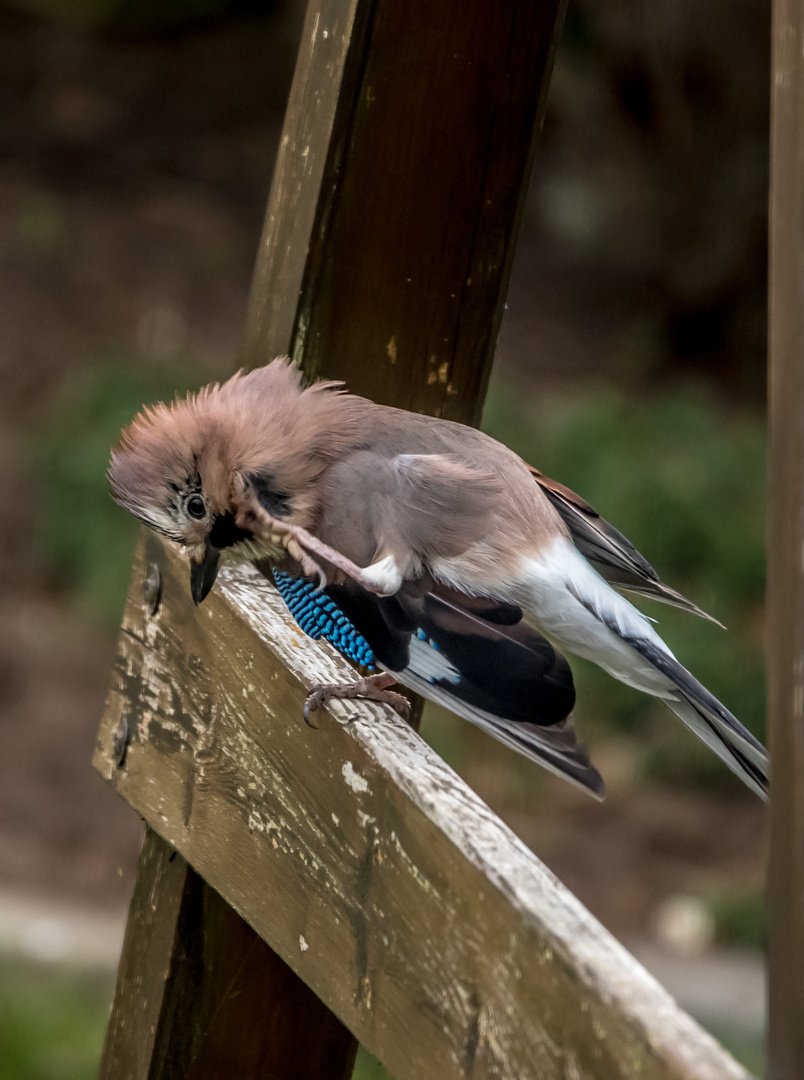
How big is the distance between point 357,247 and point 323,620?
20.3 inches

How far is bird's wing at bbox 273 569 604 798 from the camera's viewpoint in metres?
1.56

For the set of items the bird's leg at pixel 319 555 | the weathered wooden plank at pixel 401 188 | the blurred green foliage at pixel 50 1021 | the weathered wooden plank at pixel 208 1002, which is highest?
the weathered wooden plank at pixel 401 188

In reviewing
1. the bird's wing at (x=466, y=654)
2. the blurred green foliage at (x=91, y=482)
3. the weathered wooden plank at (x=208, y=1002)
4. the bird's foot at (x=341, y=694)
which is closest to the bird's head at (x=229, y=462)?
the bird's wing at (x=466, y=654)

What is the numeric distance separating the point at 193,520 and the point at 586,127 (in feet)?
17.7

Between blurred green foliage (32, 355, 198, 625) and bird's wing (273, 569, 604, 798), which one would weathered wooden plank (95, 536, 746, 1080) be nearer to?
bird's wing (273, 569, 604, 798)

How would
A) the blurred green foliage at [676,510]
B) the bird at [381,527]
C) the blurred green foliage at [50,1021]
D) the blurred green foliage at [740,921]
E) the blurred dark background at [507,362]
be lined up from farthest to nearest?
the blurred green foliage at [676,510], the blurred dark background at [507,362], the blurred green foliage at [740,921], the blurred green foliage at [50,1021], the bird at [381,527]

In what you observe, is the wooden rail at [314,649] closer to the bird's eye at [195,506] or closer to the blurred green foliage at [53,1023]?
the bird's eye at [195,506]

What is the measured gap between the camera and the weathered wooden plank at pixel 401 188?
176cm

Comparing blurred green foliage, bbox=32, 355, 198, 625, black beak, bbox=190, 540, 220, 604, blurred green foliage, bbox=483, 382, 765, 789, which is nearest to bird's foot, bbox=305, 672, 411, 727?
black beak, bbox=190, 540, 220, 604

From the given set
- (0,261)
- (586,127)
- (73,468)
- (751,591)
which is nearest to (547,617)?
(751,591)

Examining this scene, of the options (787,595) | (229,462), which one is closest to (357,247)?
(229,462)

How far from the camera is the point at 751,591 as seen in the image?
502 cm

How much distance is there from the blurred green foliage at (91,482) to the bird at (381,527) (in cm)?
341

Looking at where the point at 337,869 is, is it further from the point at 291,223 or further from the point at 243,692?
the point at 291,223
